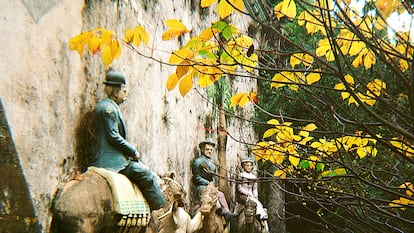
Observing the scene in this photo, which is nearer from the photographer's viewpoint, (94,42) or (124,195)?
(94,42)

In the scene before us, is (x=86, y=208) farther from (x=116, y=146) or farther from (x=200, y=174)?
(x=200, y=174)

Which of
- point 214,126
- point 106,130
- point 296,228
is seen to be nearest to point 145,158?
point 106,130

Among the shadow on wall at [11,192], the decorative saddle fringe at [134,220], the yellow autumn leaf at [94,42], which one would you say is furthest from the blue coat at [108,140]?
the yellow autumn leaf at [94,42]

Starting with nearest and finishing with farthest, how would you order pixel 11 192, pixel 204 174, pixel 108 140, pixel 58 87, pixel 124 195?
1. pixel 11 192
2. pixel 58 87
3. pixel 124 195
4. pixel 108 140
5. pixel 204 174

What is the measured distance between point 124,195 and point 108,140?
52 centimetres

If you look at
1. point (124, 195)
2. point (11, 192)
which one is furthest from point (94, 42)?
point (124, 195)

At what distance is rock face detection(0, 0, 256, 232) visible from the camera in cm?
356

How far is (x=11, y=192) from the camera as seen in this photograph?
10.1 feet

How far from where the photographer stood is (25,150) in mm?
3615

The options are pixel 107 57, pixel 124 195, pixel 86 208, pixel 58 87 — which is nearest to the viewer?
pixel 107 57

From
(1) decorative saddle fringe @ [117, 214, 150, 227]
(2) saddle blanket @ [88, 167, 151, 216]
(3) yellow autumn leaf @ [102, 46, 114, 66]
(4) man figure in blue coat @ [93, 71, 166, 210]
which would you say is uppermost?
(3) yellow autumn leaf @ [102, 46, 114, 66]

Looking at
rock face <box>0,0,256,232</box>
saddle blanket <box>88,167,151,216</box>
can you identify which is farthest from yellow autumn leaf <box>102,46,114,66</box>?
saddle blanket <box>88,167,151,216</box>

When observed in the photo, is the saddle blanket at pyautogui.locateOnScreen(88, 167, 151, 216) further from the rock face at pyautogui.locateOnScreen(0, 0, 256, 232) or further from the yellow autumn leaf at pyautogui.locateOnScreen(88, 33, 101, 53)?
the yellow autumn leaf at pyautogui.locateOnScreen(88, 33, 101, 53)

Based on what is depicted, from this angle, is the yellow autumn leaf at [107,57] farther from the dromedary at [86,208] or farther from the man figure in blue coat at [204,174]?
the man figure in blue coat at [204,174]
